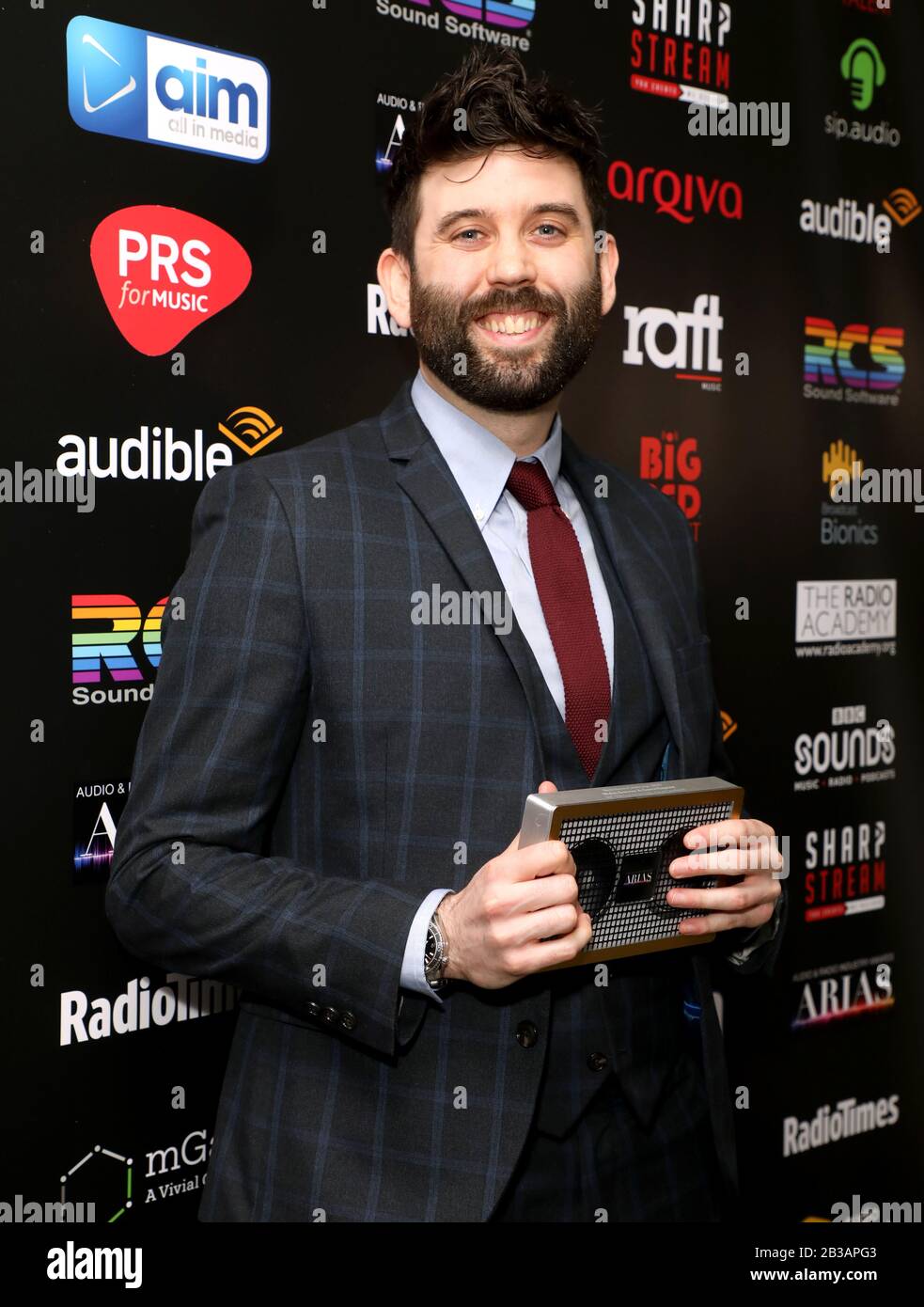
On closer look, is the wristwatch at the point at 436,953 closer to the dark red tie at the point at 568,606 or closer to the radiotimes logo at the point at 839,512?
the dark red tie at the point at 568,606

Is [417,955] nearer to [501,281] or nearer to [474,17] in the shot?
[501,281]

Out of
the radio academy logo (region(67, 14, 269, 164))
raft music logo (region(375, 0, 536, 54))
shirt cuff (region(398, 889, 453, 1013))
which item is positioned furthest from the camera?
raft music logo (region(375, 0, 536, 54))

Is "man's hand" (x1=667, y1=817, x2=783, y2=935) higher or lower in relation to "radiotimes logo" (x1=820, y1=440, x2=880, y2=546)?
lower

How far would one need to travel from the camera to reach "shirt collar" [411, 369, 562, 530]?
1.66 meters

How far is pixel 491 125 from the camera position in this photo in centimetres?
163

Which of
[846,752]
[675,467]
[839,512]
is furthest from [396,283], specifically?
[846,752]

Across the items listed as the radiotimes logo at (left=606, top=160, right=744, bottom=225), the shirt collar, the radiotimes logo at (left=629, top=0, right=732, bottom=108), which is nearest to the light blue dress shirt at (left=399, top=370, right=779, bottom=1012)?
the shirt collar

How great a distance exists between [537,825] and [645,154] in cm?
178

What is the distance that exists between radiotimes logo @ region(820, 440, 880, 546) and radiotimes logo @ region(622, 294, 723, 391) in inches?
15.5

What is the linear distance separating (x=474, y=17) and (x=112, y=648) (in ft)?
4.31

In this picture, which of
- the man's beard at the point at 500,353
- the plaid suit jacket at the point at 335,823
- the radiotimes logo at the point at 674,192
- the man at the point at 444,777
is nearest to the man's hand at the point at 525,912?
the man at the point at 444,777

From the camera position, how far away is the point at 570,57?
2398mm

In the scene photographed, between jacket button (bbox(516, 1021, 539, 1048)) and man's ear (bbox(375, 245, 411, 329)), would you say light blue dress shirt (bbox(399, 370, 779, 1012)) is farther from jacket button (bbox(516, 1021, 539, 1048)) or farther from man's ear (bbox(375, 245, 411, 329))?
jacket button (bbox(516, 1021, 539, 1048))

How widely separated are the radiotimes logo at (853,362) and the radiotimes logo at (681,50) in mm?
561
